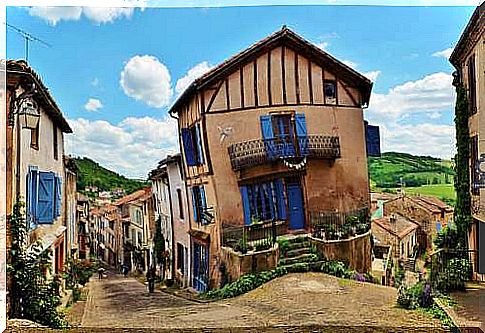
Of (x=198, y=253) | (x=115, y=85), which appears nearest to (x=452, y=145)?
(x=198, y=253)

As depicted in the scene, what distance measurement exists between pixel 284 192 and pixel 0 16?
8.61 ft

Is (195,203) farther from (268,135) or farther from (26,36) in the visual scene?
(26,36)

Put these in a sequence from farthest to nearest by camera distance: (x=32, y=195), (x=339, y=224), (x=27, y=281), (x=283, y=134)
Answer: (x=339, y=224), (x=283, y=134), (x=32, y=195), (x=27, y=281)

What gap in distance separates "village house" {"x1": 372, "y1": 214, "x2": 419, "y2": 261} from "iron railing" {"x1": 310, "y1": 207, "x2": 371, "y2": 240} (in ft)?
0.35

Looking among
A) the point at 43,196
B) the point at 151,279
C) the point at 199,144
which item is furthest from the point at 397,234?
the point at 43,196

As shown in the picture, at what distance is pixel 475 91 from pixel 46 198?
3.55 metres

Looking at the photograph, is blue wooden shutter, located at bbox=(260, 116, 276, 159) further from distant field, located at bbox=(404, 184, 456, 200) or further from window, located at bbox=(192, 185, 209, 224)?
distant field, located at bbox=(404, 184, 456, 200)

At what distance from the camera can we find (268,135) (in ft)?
17.4

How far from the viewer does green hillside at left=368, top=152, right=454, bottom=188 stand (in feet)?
17.5

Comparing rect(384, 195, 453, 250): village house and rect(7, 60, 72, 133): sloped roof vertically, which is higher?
rect(7, 60, 72, 133): sloped roof

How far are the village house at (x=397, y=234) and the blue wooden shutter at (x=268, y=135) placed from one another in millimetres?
1042

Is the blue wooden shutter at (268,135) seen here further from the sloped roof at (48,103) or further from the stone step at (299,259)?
the sloped roof at (48,103)

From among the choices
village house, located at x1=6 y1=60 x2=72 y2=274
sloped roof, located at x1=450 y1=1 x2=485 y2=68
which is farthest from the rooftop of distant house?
village house, located at x1=6 y1=60 x2=72 y2=274

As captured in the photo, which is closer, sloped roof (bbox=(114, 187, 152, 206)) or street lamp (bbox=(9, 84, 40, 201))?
street lamp (bbox=(9, 84, 40, 201))
